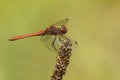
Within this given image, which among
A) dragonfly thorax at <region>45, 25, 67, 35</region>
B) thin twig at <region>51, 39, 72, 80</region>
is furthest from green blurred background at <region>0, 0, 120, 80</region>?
thin twig at <region>51, 39, 72, 80</region>

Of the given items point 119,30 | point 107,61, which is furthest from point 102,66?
point 119,30

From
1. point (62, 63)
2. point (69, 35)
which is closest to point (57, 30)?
point (62, 63)

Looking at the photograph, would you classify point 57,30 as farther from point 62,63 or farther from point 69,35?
point 69,35

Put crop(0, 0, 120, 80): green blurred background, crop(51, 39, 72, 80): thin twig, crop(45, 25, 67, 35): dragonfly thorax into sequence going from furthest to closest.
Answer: crop(0, 0, 120, 80): green blurred background
crop(45, 25, 67, 35): dragonfly thorax
crop(51, 39, 72, 80): thin twig

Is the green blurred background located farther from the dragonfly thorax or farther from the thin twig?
the thin twig

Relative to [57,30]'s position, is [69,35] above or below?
above

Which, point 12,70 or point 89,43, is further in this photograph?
point 89,43

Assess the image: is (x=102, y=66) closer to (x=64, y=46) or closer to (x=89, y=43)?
(x=89, y=43)

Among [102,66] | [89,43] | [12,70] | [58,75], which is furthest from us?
[89,43]

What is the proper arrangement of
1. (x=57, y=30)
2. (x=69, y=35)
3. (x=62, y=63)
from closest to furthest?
(x=62, y=63)
(x=57, y=30)
(x=69, y=35)
